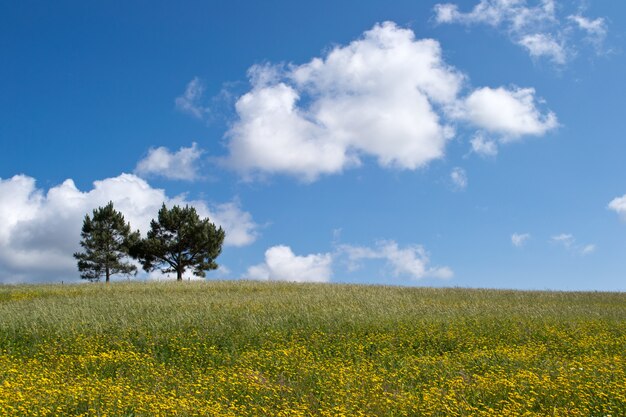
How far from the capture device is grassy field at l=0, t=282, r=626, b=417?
362 inches

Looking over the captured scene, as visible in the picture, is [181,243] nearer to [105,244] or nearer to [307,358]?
[105,244]

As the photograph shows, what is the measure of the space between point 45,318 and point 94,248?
35267mm

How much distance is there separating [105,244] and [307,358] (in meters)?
44.2

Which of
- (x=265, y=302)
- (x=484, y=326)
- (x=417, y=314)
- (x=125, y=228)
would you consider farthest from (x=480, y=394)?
(x=125, y=228)

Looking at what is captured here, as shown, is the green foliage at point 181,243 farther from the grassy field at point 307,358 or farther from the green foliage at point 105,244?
the grassy field at point 307,358

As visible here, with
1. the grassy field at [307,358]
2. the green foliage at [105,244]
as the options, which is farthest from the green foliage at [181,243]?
the grassy field at [307,358]

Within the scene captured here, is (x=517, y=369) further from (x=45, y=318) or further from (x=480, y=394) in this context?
(x=45, y=318)

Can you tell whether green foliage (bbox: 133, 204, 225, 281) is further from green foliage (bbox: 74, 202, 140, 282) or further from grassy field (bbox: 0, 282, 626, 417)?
grassy field (bbox: 0, 282, 626, 417)

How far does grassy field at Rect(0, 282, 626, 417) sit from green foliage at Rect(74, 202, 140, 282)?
28469 mm

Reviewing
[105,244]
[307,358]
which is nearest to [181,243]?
[105,244]

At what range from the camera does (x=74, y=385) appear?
35.0ft

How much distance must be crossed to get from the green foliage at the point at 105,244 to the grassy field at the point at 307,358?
28.5 metres

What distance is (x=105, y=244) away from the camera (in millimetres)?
52312

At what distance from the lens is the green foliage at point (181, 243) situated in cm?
5100
